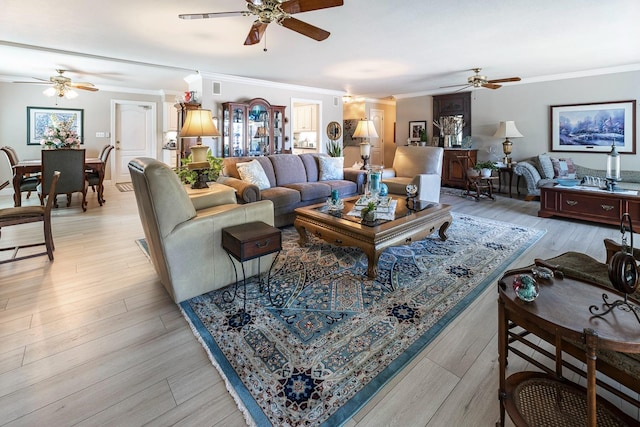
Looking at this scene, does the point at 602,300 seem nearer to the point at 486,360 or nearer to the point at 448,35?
the point at 486,360

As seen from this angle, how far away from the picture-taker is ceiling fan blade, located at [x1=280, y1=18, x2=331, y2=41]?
263 centimetres

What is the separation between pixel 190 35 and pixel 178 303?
3.18 meters

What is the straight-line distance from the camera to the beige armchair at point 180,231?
2.17 m

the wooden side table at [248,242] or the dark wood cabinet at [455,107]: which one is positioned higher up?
the dark wood cabinet at [455,107]

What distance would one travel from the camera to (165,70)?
5719mm

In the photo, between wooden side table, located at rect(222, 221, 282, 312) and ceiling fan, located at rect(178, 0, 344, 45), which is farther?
ceiling fan, located at rect(178, 0, 344, 45)

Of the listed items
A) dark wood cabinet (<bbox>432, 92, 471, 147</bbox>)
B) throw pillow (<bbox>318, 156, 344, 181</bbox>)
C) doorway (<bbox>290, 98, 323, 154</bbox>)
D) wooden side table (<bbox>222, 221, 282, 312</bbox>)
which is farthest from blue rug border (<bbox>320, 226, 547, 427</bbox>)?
dark wood cabinet (<bbox>432, 92, 471, 147</bbox>)

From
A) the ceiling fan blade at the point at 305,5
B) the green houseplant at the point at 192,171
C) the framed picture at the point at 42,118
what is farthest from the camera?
the framed picture at the point at 42,118

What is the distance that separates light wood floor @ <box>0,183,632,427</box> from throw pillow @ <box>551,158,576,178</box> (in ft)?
13.7

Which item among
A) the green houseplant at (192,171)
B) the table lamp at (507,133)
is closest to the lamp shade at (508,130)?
the table lamp at (507,133)

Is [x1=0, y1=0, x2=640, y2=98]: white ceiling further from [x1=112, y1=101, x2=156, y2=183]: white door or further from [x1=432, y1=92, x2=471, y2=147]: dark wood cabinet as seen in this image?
[x1=112, y1=101, x2=156, y2=183]: white door

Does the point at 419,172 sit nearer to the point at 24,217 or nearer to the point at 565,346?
the point at 565,346

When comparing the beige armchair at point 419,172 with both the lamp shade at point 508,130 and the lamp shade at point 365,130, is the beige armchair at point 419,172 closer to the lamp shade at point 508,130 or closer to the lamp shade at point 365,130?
the lamp shade at point 365,130

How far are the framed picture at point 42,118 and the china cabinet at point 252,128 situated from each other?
438 cm
